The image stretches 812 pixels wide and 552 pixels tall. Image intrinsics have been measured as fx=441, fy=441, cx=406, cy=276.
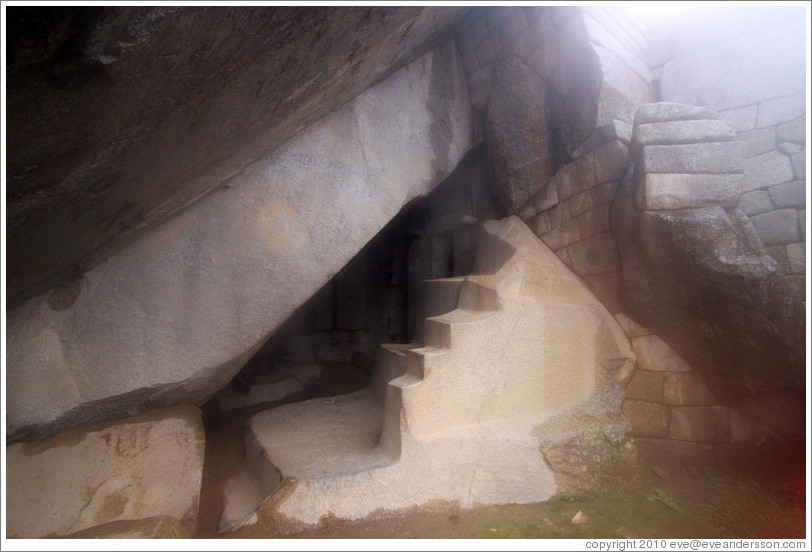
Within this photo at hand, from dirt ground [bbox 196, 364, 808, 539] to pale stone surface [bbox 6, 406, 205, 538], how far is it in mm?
292

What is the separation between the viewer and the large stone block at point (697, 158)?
100.0 inches

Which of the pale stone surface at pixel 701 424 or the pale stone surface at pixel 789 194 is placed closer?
the pale stone surface at pixel 789 194

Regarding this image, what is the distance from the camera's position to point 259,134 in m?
2.58

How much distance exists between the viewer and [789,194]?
8.71 ft

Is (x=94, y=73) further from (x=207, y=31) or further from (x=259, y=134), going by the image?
(x=259, y=134)

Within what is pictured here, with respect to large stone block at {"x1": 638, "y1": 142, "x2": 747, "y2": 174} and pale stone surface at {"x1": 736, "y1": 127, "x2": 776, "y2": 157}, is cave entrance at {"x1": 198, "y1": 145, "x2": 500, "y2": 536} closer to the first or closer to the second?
large stone block at {"x1": 638, "y1": 142, "x2": 747, "y2": 174}

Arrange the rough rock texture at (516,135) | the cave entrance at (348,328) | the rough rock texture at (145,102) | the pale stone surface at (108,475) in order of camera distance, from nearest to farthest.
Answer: the rough rock texture at (145,102) → the pale stone surface at (108,475) → the cave entrance at (348,328) → the rough rock texture at (516,135)

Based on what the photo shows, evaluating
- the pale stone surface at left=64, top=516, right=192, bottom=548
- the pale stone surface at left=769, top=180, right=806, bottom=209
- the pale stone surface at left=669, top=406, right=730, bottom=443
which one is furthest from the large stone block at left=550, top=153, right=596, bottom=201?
the pale stone surface at left=64, top=516, right=192, bottom=548

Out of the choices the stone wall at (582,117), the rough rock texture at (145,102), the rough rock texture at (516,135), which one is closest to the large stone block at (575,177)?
the stone wall at (582,117)

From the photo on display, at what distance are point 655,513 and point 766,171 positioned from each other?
7.21 ft

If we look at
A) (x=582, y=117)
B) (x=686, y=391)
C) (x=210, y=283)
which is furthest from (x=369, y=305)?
(x=686, y=391)

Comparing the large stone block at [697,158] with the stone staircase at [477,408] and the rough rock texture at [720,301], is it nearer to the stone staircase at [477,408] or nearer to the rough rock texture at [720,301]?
the rough rock texture at [720,301]

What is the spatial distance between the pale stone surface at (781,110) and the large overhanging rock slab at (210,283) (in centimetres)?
244

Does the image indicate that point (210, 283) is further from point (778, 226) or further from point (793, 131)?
point (793, 131)
